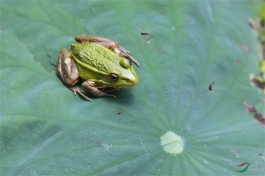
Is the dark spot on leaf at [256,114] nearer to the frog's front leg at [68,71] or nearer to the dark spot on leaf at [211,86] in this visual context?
the dark spot on leaf at [211,86]

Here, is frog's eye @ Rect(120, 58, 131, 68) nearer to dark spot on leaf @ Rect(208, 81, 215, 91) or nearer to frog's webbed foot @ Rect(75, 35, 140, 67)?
frog's webbed foot @ Rect(75, 35, 140, 67)

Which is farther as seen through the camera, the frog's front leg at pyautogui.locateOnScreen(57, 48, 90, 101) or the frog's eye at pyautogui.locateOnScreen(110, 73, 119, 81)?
the frog's eye at pyautogui.locateOnScreen(110, 73, 119, 81)

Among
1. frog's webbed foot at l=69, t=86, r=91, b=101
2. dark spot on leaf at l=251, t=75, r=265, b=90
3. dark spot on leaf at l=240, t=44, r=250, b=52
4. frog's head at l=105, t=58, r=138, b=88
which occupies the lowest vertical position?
dark spot on leaf at l=251, t=75, r=265, b=90

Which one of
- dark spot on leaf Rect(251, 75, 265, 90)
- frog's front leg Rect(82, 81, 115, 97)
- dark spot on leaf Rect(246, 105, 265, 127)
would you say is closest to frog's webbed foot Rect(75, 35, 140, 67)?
frog's front leg Rect(82, 81, 115, 97)

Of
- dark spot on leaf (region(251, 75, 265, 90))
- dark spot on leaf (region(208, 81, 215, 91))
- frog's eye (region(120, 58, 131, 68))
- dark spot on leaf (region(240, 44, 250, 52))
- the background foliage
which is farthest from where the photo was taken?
dark spot on leaf (region(240, 44, 250, 52))

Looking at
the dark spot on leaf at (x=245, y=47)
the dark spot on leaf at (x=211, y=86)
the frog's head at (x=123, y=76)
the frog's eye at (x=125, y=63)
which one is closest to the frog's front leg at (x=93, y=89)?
the frog's head at (x=123, y=76)

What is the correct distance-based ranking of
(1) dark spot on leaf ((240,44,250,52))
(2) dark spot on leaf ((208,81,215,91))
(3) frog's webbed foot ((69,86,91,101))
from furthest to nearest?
(1) dark spot on leaf ((240,44,250,52)) < (2) dark spot on leaf ((208,81,215,91)) < (3) frog's webbed foot ((69,86,91,101))

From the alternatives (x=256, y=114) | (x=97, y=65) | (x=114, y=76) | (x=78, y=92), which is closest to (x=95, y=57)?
(x=97, y=65)
